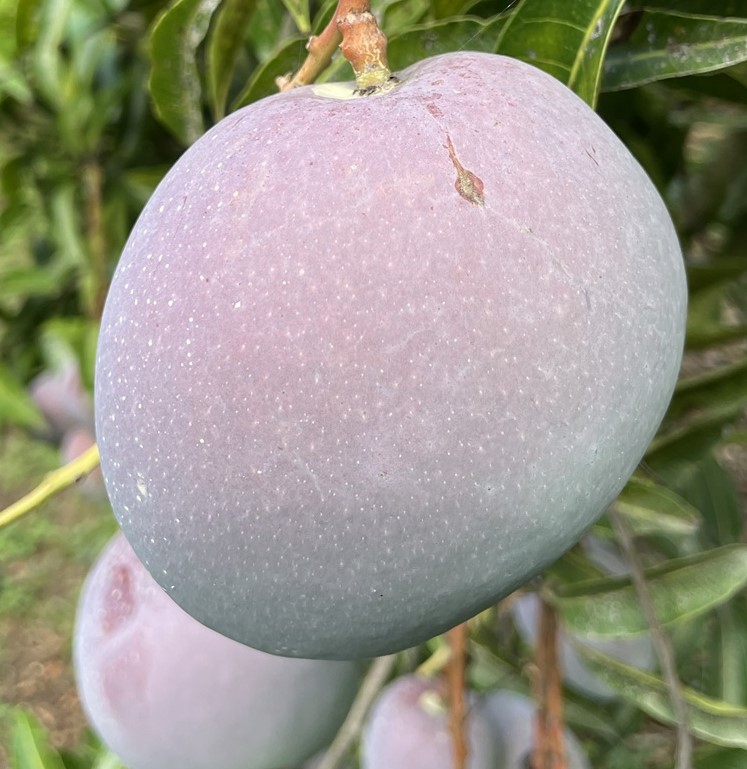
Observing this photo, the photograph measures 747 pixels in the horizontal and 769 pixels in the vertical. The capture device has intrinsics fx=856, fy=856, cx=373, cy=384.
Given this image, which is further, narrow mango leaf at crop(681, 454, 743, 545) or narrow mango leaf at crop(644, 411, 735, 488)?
narrow mango leaf at crop(681, 454, 743, 545)

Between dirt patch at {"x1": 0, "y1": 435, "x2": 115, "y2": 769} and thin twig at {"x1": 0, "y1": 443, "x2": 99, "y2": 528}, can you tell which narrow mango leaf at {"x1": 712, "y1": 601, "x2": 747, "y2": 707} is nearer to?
thin twig at {"x1": 0, "y1": 443, "x2": 99, "y2": 528}

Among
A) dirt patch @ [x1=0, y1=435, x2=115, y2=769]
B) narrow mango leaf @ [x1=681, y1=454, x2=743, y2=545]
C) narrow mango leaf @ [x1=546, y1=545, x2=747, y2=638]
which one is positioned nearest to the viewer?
narrow mango leaf @ [x1=546, y1=545, x2=747, y2=638]

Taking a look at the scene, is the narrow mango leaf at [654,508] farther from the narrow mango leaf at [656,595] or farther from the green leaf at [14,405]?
the green leaf at [14,405]

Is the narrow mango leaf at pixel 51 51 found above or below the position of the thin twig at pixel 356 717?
above

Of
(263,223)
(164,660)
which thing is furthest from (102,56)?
(263,223)

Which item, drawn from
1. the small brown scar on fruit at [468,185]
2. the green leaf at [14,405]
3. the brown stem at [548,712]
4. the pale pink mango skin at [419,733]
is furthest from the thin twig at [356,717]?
the green leaf at [14,405]

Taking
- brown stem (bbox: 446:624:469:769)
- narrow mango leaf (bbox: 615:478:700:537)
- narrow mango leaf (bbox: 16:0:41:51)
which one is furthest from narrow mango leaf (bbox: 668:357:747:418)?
narrow mango leaf (bbox: 16:0:41:51)

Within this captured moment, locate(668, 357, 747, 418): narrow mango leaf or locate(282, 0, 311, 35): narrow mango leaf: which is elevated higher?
locate(282, 0, 311, 35): narrow mango leaf

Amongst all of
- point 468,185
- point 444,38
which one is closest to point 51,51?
point 444,38
